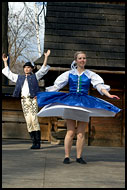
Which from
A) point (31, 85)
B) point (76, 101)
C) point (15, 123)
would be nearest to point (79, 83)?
point (76, 101)

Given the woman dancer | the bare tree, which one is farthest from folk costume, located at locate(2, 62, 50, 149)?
the bare tree

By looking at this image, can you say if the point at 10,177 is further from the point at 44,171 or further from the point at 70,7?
the point at 70,7

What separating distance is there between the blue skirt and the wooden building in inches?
146

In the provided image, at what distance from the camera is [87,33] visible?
1092 cm

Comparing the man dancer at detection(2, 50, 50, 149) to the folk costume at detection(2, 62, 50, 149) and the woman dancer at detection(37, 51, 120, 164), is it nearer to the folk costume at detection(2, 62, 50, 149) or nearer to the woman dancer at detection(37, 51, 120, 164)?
the folk costume at detection(2, 62, 50, 149)

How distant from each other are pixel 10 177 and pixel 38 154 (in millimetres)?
2403

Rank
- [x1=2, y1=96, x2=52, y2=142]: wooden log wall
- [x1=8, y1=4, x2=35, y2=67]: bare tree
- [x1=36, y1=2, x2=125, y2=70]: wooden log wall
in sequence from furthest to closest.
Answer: [x1=8, y1=4, x2=35, y2=67]: bare tree < [x1=36, y1=2, x2=125, y2=70]: wooden log wall < [x1=2, y1=96, x2=52, y2=142]: wooden log wall

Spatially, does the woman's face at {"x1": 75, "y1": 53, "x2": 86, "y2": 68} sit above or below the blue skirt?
above

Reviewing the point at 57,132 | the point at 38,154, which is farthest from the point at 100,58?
the point at 38,154

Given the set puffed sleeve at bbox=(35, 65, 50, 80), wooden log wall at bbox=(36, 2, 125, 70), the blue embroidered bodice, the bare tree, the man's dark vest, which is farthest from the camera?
the bare tree

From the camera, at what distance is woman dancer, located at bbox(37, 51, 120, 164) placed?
5805 millimetres

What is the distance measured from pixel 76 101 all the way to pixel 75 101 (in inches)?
0.6

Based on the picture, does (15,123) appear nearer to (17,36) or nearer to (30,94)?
(30,94)

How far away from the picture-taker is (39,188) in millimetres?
3979
